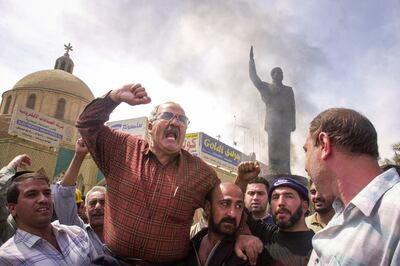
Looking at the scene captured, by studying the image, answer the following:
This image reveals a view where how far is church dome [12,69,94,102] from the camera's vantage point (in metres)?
36.6

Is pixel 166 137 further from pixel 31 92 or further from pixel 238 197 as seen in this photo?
pixel 31 92

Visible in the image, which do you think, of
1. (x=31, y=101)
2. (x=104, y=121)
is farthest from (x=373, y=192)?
(x=31, y=101)

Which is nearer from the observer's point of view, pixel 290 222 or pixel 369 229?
pixel 369 229

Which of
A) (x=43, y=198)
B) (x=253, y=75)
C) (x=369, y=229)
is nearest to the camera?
(x=369, y=229)

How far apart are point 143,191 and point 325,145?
4.01ft

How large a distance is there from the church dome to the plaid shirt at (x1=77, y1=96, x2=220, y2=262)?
36999 millimetres

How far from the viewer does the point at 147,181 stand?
7.36ft

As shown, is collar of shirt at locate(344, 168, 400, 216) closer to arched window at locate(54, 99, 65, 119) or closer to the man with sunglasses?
the man with sunglasses

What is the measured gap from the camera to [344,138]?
1.37 metres

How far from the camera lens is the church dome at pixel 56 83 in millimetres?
36594

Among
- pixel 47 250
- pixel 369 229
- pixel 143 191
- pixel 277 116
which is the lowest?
pixel 47 250

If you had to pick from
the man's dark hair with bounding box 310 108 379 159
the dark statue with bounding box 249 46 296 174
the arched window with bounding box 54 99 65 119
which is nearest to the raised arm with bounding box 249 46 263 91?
the dark statue with bounding box 249 46 296 174

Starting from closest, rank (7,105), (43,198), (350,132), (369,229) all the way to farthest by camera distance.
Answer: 1. (369,229)
2. (350,132)
3. (43,198)
4. (7,105)

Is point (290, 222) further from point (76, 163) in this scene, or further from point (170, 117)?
point (76, 163)
